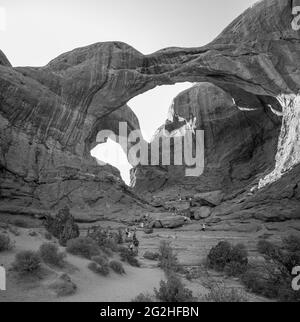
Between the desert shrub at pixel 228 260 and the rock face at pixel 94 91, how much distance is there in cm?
1380

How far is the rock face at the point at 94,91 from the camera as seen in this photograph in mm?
26906

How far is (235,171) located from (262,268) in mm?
30460

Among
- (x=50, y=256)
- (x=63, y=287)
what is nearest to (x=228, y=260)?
(x=50, y=256)

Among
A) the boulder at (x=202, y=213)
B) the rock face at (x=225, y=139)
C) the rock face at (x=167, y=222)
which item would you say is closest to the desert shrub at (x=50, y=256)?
the rock face at (x=167, y=222)

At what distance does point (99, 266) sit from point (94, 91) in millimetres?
25122

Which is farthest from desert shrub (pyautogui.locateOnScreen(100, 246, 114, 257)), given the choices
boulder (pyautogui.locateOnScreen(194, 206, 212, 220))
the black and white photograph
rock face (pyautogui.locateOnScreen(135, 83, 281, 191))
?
rock face (pyautogui.locateOnScreen(135, 83, 281, 191))

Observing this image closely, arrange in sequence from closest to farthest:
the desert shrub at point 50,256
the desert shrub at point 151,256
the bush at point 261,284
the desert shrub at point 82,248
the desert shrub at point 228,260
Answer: the desert shrub at point 50,256
the bush at point 261,284
the desert shrub at point 82,248
the desert shrub at point 228,260
the desert shrub at point 151,256

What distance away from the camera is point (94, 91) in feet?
108

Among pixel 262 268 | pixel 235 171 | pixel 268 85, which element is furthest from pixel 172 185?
pixel 262 268

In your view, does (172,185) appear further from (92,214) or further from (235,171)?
(92,214)

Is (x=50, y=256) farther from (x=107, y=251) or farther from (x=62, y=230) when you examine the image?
(x=62, y=230)

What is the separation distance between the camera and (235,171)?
43.2 metres

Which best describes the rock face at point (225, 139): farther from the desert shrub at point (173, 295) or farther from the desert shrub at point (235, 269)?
the desert shrub at point (173, 295)
